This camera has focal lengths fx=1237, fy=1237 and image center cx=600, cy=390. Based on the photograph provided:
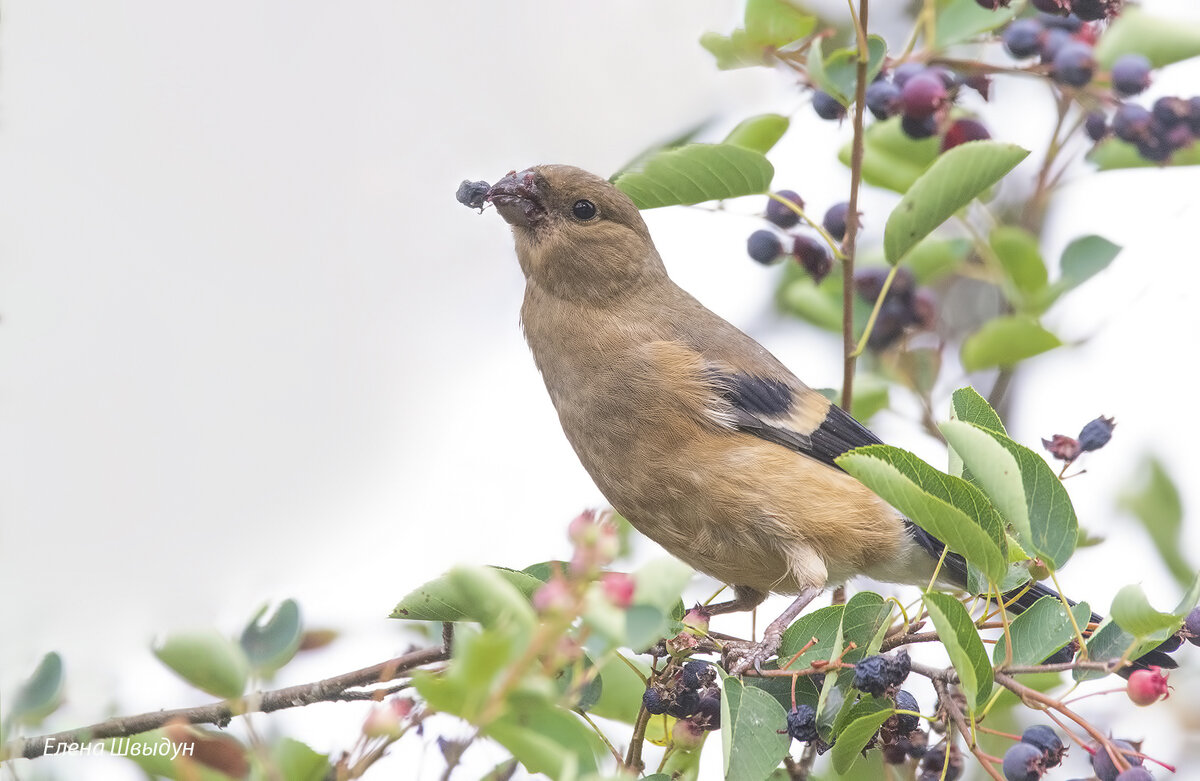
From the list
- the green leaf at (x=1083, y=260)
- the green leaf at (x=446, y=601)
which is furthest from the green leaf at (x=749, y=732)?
the green leaf at (x=1083, y=260)

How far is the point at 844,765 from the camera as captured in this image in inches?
124

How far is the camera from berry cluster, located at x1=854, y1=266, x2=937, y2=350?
488 cm

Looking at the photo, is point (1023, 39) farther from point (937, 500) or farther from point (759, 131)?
point (937, 500)

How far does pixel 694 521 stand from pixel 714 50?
5.44ft

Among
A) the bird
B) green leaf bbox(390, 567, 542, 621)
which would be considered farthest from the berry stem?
green leaf bbox(390, 567, 542, 621)

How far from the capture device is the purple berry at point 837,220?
457 centimetres

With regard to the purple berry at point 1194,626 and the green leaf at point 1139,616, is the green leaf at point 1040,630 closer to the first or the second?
the green leaf at point 1139,616

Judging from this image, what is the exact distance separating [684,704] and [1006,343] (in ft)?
6.25

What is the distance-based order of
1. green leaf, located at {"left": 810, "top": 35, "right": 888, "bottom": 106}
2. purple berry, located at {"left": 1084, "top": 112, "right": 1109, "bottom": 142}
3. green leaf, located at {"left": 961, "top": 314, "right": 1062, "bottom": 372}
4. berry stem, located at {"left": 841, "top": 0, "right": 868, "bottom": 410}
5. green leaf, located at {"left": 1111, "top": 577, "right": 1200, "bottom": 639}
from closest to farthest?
green leaf, located at {"left": 1111, "top": 577, "right": 1200, "bottom": 639} < berry stem, located at {"left": 841, "top": 0, "right": 868, "bottom": 410} < green leaf, located at {"left": 810, "top": 35, "right": 888, "bottom": 106} < green leaf, located at {"left": 961, "top": 314, "right": 1062, "bottom": 372} < purple berry, located at {"left": 1084, "top": 112, "right": 1109, "bottom": 142}

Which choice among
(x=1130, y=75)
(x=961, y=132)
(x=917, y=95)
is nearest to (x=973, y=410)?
(x=917, y=95)

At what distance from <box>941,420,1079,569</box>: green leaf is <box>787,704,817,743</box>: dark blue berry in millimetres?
700

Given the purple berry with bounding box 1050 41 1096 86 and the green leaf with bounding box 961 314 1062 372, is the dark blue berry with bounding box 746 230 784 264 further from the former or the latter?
the purple berry with bounding box 1050 41 1096 86

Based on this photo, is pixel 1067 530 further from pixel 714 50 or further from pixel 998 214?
pixel 998 214

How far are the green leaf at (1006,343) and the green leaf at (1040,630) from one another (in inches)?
56.6
